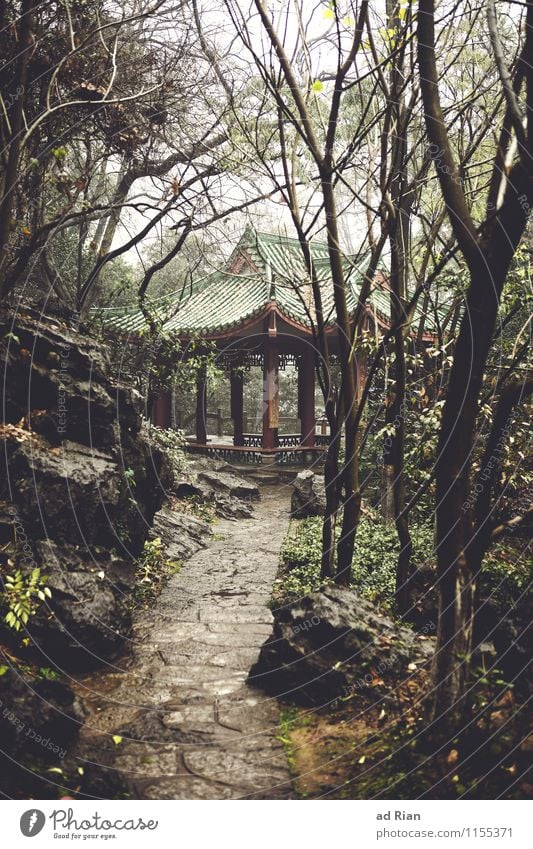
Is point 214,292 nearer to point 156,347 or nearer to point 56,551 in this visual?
point 156,347

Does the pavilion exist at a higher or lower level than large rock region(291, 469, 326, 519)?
higher

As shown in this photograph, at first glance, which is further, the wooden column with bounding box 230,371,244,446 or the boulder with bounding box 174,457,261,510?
the wooden column with bounding box 230,371,244,446

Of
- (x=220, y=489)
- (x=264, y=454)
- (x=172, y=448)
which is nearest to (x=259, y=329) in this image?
(x=264, y=454)

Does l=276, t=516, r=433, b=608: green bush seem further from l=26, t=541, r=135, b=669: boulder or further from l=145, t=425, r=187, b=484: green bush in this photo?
l=145, t=425, r=187, b=484: green bush

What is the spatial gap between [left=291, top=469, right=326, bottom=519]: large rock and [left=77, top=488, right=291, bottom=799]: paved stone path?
3.95m

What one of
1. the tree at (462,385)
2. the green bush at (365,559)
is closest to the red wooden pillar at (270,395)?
the green bush at (365,559)

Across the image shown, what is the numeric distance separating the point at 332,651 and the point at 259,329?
11.5 metres

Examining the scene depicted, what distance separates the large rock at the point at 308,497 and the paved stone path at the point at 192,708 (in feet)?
13.0

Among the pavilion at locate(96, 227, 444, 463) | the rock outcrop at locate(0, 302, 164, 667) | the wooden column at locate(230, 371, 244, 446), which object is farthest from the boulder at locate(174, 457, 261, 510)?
the rock outcrop at locate(0, 302, 164, 667)

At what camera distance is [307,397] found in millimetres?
16141

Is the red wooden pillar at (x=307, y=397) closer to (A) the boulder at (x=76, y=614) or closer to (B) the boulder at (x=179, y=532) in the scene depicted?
(B) the boulder at (x=179, y=532)

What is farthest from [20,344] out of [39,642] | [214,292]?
[214,292]

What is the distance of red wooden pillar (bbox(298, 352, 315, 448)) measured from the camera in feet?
51.9

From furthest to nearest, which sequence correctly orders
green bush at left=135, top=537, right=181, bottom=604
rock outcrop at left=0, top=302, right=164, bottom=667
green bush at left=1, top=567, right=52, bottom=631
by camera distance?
green bush at left=135, top=537, right=181, bottom=604
rock outcrop at left=0, top=302, right=164, bottom=667
green bush at left=1, top=567, right=52, bottom=631
